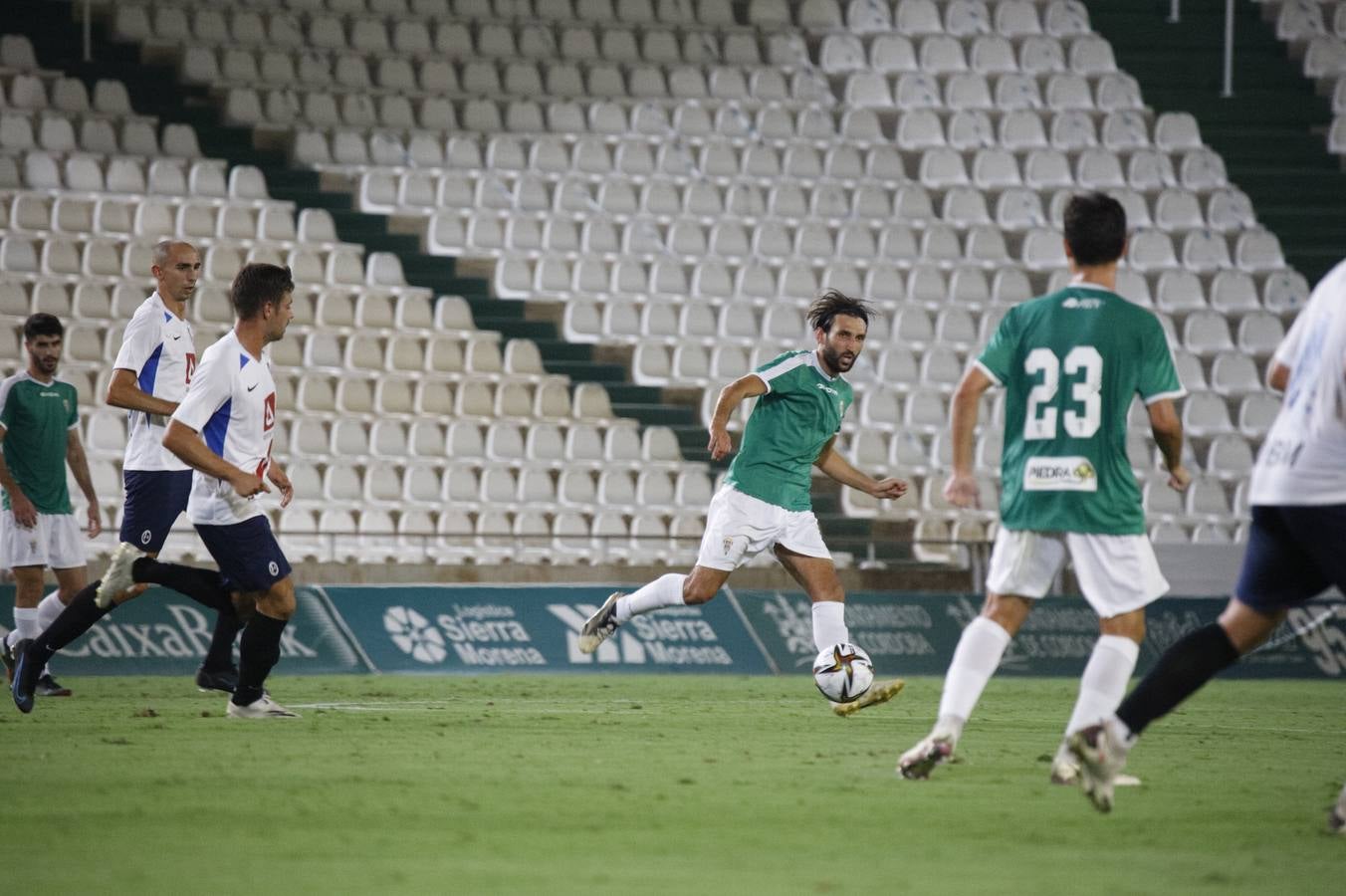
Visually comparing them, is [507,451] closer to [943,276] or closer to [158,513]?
[943,276]

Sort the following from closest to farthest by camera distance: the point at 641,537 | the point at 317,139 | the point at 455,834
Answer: the point at 455,834
the point at 641,537
the point at 317,139

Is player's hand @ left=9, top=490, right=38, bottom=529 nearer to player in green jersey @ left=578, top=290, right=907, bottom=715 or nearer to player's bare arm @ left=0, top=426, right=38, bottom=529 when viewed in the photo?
player's bare arm @ left=0, top=426, right=38, bottom=529

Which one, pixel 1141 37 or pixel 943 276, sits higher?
pixel 1141 37

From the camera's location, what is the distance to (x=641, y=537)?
17.1 m

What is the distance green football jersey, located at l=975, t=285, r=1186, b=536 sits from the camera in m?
6.79

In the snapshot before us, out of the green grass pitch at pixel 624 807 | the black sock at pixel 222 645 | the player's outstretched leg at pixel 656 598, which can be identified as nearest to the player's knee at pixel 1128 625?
the green grass pitch at pixel 624 807

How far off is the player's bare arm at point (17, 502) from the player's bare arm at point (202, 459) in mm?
3467

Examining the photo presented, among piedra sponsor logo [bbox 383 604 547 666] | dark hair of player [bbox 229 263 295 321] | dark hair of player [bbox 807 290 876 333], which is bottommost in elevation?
piedra sponsor logo [bbox 383 604 547 666]

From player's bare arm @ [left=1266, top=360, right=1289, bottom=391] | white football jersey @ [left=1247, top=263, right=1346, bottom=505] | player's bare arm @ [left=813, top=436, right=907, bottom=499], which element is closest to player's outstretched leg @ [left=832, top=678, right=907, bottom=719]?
player's bare arm @ [left=813, top=436, right=907, bottom=499]

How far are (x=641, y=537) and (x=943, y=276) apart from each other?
25.5 feet

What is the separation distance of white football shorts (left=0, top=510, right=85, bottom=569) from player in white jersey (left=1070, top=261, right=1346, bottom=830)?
26.9ft

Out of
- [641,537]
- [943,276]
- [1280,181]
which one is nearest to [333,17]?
[943,276]

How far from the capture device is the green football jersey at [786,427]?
34.2 feet

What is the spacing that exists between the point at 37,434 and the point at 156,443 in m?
2.02
